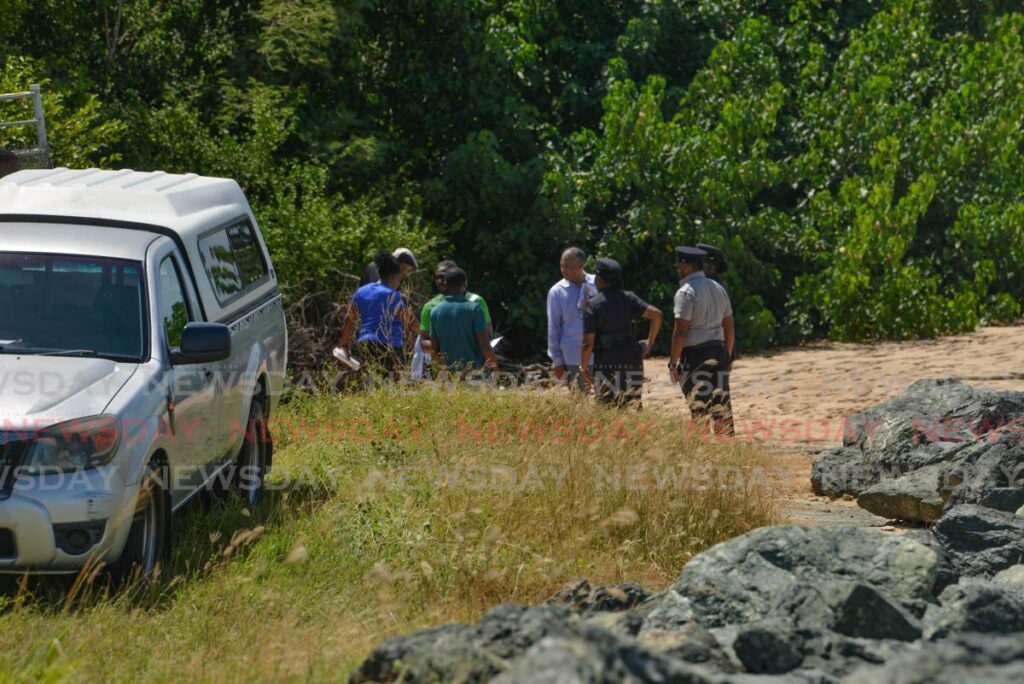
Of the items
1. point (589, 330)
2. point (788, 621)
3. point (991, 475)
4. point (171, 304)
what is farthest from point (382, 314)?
point (788, 621)

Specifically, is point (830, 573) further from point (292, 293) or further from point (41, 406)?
point (292, 293)

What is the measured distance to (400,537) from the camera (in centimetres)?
771

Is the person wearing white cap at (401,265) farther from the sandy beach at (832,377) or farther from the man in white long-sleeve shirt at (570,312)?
the sandy beach at (832,377)

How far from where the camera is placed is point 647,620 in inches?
228

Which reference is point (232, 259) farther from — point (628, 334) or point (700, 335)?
point (700, 335)

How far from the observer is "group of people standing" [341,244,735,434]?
10727 mm

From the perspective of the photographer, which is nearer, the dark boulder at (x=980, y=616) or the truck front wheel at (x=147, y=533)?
the dark boulder at (x=980, y=616)

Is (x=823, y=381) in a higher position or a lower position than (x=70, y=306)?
lower

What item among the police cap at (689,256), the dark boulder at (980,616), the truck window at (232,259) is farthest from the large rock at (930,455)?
the truck window at (232,259)

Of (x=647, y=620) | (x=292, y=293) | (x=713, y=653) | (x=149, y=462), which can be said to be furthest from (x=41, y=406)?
(x=292, y=293)

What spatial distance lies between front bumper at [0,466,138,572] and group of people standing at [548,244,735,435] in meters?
4.46

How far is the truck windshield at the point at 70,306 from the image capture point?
24.3 feet

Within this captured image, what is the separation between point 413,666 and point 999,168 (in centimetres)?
1798

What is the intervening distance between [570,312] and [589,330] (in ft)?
1.65
